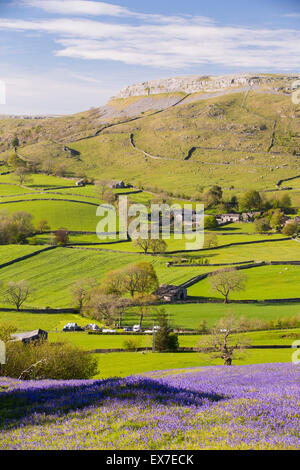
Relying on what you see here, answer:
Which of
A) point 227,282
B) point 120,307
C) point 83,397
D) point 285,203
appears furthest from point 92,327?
point 285,203

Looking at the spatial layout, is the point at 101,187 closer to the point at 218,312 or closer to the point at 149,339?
the point at 218,312

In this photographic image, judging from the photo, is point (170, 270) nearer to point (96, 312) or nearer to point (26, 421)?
point (96, 312)

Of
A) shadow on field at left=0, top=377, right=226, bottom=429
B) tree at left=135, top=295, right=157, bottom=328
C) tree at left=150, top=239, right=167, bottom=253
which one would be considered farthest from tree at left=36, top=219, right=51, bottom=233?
shadow on field at left=0, top=377, right=226, bottom=429

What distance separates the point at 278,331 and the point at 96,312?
99.7ft

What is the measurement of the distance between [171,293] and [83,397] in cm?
7005

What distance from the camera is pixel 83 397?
40.5 feet

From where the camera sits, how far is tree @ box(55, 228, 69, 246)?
11256cm

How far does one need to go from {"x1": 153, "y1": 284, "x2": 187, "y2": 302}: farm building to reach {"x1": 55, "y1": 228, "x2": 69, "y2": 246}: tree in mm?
38358

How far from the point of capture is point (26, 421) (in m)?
10.8

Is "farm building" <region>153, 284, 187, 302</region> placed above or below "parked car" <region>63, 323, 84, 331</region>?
above

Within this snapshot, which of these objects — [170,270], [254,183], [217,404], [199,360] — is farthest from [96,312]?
[254,183]

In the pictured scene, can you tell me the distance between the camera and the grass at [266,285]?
81.9m

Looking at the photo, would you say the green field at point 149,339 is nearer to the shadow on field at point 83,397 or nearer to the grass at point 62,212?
the shadow on field at point 83,397

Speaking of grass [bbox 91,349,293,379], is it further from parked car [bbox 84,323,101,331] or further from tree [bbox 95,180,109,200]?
tree [bbox 95,180,109,200]
